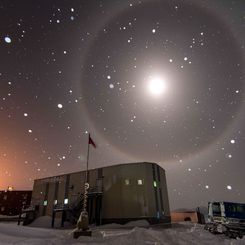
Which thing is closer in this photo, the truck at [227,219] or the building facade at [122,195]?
the truck at [227,219]

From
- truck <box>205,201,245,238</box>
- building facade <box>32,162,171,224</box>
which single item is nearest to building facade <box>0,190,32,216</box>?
building facade <box>32,162,171,224</box>

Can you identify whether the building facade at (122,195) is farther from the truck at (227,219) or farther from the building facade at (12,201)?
the building facade at (12,201)

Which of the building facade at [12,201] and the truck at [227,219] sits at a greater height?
the building facade at [12,201]

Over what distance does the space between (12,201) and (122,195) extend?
50.9 m

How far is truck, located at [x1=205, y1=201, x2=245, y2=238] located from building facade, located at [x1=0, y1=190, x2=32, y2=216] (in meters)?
62.9

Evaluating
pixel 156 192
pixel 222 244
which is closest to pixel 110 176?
pixel 156 192

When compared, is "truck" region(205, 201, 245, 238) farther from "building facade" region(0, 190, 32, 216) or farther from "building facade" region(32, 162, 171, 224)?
"building facade" region(0, 190, 32, 216)

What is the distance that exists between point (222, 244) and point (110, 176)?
84.9ft

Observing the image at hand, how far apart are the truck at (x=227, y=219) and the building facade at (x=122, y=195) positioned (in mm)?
15014

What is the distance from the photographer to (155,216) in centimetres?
3638

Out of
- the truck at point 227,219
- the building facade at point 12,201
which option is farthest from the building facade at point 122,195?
the building facade at point 12,201

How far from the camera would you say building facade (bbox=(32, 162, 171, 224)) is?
3600cm

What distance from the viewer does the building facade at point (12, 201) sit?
69.2 metres

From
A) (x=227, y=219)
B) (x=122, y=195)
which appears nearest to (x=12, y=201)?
(x=122, y=195)
